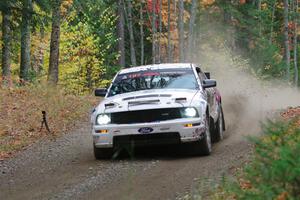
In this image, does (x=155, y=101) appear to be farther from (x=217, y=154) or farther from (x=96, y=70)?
(x=96, y=70)

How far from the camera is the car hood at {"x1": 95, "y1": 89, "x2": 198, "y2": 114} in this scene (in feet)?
33.9

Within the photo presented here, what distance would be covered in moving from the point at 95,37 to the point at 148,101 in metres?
27.7

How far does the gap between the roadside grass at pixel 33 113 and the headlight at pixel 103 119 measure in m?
3.05

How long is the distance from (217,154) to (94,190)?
3.07 meters

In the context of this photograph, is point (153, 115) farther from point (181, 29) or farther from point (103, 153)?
point (181, 29)

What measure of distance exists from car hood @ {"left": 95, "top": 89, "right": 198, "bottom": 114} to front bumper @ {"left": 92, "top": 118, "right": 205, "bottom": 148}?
0.29 meters

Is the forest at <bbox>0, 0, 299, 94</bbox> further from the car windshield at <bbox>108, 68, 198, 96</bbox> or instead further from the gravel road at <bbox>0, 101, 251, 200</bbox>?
the gravel road at <bbox>0, 101, 251, 200</bbox>

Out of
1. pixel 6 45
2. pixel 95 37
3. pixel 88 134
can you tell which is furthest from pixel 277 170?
pixel 95 37

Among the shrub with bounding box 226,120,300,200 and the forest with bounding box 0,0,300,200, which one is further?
the forest with bounding box 0,0,300,200

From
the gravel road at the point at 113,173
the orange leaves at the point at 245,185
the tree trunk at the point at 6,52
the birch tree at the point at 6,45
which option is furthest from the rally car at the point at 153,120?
the tree trunk at the point at 6,52

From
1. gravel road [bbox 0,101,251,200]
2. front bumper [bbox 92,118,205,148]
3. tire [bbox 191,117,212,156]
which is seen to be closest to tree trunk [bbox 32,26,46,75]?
gravel road [bbox 0,101,251,200]

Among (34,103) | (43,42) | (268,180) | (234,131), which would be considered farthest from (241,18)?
(268,180)

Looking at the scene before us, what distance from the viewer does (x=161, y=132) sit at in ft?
33.7

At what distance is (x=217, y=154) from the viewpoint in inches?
424
